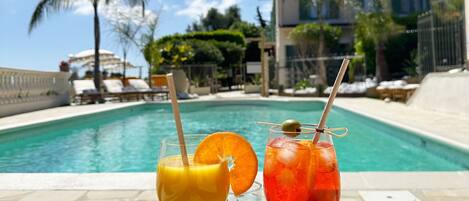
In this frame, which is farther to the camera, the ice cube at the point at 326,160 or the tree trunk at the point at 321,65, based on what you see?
the tree trunk at the point at 321,65

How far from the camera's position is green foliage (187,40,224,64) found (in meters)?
25.2

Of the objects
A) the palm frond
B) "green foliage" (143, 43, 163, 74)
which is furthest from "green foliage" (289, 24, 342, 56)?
the palm frond

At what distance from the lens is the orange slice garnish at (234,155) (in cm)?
113

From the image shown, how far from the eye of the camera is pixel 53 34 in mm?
17781

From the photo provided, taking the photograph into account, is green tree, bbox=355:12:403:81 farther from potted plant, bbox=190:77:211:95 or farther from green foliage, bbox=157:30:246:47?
green foliage, bbox=157:30:246:47

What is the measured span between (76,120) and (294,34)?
1323cm

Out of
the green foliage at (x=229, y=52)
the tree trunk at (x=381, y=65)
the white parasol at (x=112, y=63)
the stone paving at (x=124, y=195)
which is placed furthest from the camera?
the green foliage at (x=229, y=52)

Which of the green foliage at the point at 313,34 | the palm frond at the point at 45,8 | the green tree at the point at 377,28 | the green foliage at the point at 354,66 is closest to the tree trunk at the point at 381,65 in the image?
the green tree at the point at 377,28

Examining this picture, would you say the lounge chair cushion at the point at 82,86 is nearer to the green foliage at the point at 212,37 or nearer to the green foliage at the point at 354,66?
the green foliage at the point at 354,66

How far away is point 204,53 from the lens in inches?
996

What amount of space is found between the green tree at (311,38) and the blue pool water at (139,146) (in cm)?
970

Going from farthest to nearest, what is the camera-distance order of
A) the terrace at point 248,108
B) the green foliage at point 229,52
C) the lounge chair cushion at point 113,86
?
1. the green foliage at point 229,52
2. the lounge chair cushion at point 113,86
3. the terrace at point 248,108

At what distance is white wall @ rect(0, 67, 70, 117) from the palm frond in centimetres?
242

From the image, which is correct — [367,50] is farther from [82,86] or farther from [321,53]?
[82,86]
